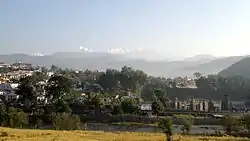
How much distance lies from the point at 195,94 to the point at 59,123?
96306mm

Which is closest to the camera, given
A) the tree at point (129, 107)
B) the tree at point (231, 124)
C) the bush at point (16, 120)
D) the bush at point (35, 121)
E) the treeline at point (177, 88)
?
the tree at point (231, 124)

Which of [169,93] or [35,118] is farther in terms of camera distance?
[169,93]

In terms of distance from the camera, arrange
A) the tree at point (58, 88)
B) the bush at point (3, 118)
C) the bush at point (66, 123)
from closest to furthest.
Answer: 1. the bush at point (66, 123)
2. the bush at point (3, 118)
3. the tree at point (58, 88)

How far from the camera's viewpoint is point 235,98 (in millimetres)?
139375

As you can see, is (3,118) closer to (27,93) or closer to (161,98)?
(27,93)

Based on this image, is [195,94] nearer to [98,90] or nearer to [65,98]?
[98,90]

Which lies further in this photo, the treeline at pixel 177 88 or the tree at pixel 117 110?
the treeline at pixel 177 88

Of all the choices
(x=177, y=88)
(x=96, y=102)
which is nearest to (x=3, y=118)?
(x=96, y=102)

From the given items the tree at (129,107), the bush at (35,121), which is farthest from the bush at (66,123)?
the tree at (129,107)

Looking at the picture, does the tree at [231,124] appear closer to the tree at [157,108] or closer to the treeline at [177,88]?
the tree at [157,108]

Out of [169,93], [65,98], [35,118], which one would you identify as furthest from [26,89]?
[169,93]

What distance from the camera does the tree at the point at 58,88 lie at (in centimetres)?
9150

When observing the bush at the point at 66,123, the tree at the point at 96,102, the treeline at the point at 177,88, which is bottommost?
the bush at the point at 66,123

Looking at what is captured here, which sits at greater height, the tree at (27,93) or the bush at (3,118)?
the tree at (27,93)
